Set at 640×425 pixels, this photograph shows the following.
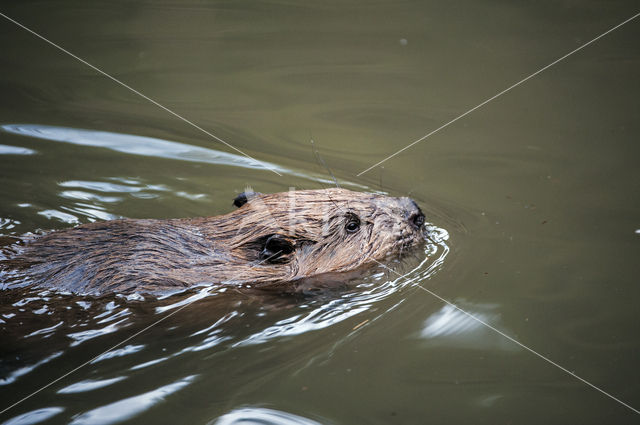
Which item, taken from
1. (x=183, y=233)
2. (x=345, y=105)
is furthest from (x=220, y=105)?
(x=183, y=233)

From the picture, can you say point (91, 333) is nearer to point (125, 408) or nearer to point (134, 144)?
point (125, 408)

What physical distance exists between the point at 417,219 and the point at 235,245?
1.24 metres

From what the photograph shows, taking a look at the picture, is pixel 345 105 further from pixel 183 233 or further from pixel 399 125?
pixel 183 233

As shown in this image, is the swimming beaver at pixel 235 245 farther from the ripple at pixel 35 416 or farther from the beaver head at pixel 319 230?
the ripple at pixel 35 416

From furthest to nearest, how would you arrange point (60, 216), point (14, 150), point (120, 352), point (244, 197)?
1. point (14, 150)
2. point (60, 216)
3. point (244, 197)
4. point (120, 352)

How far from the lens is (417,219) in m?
4.23

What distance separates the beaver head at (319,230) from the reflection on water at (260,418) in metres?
1.03

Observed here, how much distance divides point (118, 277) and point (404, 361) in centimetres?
153

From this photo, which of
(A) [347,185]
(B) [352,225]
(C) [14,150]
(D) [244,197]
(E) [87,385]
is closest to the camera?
(E) [87,385]

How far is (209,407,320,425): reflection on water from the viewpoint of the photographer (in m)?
2.80

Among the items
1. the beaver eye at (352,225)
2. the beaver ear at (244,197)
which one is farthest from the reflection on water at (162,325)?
the beaver ear at (244,197)

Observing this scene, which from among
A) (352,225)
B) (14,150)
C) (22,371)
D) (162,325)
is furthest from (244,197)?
(14,150)

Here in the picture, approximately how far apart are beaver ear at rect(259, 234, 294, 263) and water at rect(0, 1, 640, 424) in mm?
257

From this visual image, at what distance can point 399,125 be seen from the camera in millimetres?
6035
